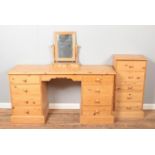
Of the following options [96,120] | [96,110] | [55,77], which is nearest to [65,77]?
[55,77]

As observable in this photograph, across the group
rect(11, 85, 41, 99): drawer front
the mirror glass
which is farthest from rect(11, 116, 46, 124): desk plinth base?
the mirror glass

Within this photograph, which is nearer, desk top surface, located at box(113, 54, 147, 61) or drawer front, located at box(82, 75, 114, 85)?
drawer front, located at box(82, 75, 114, 85)

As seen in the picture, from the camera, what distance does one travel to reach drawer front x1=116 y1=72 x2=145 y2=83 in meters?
2.93

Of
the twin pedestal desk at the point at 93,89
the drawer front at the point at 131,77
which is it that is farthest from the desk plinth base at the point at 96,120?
the drawer front at the point at 131,77

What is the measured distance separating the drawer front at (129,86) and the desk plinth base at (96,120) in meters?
0.44

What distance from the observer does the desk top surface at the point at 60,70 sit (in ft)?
9.11

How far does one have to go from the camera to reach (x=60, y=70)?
9.43ft

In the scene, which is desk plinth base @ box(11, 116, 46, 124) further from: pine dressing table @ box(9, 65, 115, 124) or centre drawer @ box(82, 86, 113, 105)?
centre drawer @ box(82, 86, 113, 105)

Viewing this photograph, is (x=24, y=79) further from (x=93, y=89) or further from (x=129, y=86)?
(x=129, y=86)

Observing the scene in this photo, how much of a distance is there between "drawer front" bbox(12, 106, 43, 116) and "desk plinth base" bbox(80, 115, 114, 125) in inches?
24.8

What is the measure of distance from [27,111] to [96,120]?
3.30 ft

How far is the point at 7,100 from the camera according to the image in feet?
11.2
